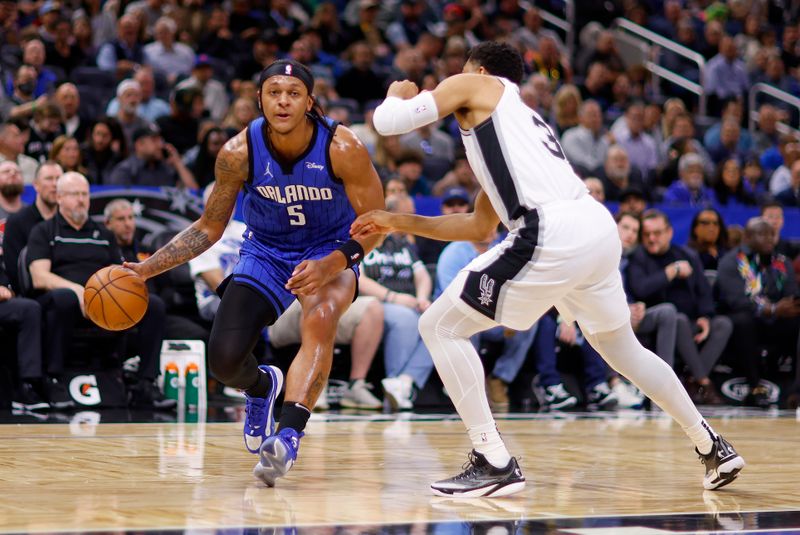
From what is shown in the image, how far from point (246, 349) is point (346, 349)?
179 inches

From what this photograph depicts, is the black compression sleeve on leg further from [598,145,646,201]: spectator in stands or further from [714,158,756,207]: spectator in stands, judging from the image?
[714,158,756,207]: spectator in stands

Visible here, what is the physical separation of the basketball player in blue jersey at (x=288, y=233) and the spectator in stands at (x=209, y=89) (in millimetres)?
7556

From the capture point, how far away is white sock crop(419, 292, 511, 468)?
5031 millimetres

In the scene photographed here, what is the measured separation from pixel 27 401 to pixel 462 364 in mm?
4837

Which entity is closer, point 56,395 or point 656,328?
point 56,395

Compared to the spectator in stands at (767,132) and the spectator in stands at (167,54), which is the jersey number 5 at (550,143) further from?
the spectator in stands at (767,132)

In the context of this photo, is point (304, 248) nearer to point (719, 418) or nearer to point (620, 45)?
point (719, 418)

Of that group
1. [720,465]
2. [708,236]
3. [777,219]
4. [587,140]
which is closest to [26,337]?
[720,465]

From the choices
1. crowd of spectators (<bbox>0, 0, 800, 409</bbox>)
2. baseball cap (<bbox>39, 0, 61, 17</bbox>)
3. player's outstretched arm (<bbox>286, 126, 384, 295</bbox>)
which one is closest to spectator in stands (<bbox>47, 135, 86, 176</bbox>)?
crowd of spectators (<bbox>0, 0, 800, 409</bbox>)

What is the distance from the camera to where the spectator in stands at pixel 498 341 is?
10016 mm

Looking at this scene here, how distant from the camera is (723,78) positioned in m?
18.2

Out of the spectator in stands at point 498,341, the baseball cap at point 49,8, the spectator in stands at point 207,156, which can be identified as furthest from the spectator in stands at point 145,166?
the baseball cap at point 49,8

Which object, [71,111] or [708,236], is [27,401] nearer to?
[71,111]

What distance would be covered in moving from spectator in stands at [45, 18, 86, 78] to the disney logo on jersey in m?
8.34
